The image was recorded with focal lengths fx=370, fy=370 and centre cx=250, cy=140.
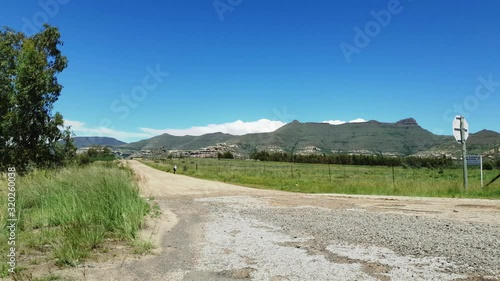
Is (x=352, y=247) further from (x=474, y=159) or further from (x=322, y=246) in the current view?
(x=474, y=159)

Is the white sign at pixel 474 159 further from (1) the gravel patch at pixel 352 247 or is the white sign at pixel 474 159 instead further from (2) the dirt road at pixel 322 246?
(1) the gravel patch at pixel 352 247

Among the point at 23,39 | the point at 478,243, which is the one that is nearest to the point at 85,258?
the point at 478,243

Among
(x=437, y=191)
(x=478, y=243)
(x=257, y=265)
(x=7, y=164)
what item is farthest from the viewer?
(x=7, y=164)

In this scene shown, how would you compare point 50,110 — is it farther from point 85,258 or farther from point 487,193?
point 487,193

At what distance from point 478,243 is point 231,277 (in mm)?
5117

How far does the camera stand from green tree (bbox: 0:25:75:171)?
2030 centimetres

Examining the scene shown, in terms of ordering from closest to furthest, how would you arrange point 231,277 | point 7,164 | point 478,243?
point 231,277 < point 478,243 < point 7,164

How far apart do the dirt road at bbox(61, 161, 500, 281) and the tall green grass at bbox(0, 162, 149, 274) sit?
754 millimetres

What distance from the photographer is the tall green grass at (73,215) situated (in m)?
7.17

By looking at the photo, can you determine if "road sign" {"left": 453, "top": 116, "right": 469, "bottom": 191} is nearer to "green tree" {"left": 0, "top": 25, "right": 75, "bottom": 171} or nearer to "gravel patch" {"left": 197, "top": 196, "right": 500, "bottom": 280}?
"gravel patch" {"left": 197, "top": 196, "right": 500, "bottom": 280}

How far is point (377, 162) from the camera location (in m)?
132

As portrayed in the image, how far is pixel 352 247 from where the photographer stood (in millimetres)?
7633

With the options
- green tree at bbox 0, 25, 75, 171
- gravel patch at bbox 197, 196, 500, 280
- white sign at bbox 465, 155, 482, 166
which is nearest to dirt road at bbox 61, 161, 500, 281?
gravel patch at bbox 197, 196, 500, 280

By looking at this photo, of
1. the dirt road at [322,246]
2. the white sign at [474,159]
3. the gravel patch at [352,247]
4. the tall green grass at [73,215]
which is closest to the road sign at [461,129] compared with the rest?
the white sign at [474,159]
